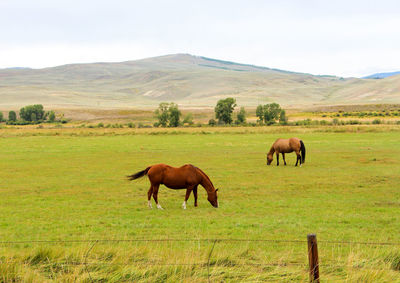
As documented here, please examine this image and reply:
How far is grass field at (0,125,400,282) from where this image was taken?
7.22m

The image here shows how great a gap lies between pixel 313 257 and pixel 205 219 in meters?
Answer: 7.44

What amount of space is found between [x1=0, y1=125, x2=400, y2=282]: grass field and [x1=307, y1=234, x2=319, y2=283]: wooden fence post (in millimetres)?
324

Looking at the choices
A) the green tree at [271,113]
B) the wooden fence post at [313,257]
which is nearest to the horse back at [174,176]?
the wooden fence post at [313,257]

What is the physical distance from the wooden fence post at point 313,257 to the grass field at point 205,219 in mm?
324

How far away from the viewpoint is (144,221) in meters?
13.4

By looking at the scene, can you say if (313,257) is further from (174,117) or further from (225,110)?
(225,110)

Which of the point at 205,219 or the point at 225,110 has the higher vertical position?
the point at 225,110

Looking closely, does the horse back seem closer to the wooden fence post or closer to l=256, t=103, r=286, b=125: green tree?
the wooden fence post

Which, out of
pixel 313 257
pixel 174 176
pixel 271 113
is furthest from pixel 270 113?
pixel 313 257

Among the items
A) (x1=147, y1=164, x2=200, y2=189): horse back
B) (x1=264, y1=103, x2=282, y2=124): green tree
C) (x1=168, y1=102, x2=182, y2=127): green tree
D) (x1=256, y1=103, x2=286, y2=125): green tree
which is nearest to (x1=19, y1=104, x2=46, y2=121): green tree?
(x1=168, y1=102, x2=182, y2=127): green tree

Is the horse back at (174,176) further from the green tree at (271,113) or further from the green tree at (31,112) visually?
the green tree at (31,112)

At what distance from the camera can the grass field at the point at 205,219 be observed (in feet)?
23.7

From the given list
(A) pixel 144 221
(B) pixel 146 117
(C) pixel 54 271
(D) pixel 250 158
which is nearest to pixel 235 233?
(A) pixel 144 221

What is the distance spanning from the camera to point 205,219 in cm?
1350
